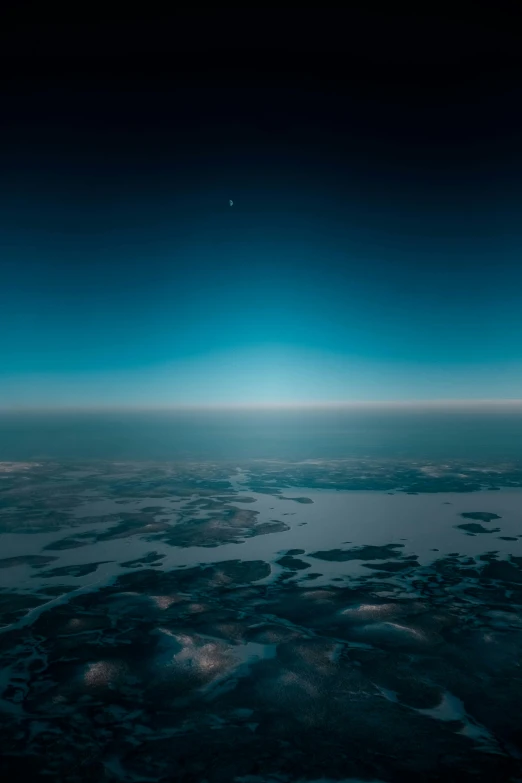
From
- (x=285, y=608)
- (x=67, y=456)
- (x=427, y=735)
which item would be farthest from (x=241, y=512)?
(x=67, y=456)

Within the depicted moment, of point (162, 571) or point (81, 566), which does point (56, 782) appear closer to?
point (162, 571)

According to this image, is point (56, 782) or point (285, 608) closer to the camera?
point (56, 782)

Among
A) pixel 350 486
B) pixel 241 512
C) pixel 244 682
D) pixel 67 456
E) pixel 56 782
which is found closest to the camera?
pixel 56 782

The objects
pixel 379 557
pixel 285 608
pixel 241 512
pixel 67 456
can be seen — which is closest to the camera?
pixel 285 608

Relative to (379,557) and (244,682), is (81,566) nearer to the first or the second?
(244,682)

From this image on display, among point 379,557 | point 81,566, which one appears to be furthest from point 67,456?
point 379,557

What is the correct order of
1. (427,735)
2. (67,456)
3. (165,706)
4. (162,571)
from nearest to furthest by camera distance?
(427,735) → (165,706) → (162,571) → (67,456)
